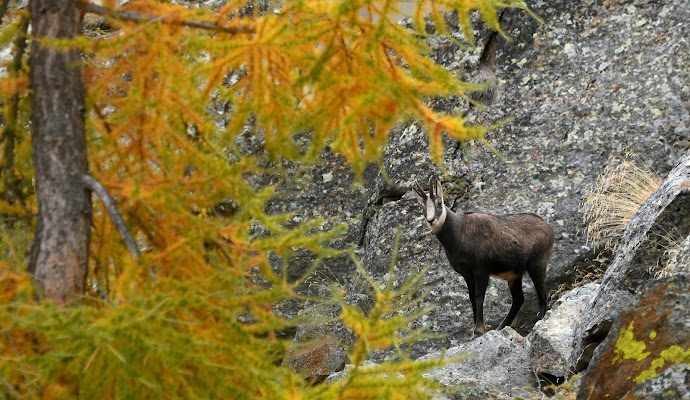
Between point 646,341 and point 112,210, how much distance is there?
10.9 ft

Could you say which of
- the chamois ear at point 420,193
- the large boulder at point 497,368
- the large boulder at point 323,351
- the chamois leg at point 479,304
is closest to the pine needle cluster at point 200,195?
the large boulder at point 497,368

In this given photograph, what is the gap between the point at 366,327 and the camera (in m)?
3.41

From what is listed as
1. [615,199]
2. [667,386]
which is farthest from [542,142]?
[667,386]

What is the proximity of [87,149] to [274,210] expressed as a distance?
9.90 metres

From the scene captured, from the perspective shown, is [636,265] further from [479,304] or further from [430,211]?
[430,211]

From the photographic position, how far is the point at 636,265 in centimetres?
745

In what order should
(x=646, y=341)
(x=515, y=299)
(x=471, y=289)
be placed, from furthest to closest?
(x=515, y=299) → (x=471, y=289) → (x=646, y=341)

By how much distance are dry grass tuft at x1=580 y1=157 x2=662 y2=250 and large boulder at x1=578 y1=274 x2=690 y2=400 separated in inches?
229

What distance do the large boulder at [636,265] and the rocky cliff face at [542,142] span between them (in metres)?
3.91

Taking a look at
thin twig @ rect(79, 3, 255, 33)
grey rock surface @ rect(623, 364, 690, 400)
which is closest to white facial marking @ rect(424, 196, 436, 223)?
grey rock surface @ rect(623, 364, 690, 400)

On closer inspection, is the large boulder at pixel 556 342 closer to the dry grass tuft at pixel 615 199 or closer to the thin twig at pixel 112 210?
the dry grass tuft at pixel 615 199

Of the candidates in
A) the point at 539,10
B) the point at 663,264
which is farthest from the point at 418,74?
the point at 539,10

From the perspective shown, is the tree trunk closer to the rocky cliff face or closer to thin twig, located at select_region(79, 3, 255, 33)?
thin twig, located at select_region(79, 3, 255, 33)

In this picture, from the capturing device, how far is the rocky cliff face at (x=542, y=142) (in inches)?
472
